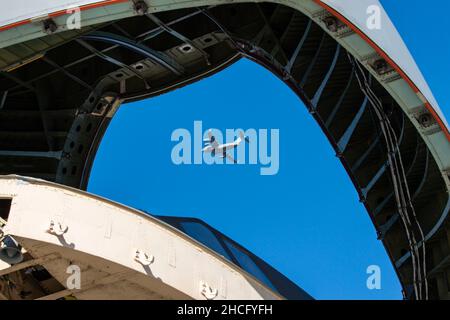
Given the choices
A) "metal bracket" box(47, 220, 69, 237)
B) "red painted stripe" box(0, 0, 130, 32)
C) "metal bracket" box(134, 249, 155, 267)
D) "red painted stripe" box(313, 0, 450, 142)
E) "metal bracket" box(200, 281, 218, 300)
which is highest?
"red painted stripe" box(0, 0, 130, 32)

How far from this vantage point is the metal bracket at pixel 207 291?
18891 millimetres

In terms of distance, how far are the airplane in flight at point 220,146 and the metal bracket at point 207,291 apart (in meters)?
13.0

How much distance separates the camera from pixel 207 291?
1895 cm

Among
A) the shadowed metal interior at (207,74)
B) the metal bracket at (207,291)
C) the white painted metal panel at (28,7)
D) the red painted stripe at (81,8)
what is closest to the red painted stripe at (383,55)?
the shadowed metal interior at (207,74)

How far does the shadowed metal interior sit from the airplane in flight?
8.17 feet

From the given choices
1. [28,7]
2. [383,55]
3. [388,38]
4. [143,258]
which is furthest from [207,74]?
[143,258]

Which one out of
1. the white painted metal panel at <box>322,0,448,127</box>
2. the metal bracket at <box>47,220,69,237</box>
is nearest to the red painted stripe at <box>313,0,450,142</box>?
the white painted metal panel at <box>322,0,448,127</box>

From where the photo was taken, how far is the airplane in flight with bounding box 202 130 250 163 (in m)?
32.2

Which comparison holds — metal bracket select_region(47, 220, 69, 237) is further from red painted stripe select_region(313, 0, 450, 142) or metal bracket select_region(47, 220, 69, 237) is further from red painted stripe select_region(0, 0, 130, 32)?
red painted stripe select_region(313, 0, 450, 142)

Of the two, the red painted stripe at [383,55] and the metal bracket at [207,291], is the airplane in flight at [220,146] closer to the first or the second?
Answer: the red painted stripe at [383,55]

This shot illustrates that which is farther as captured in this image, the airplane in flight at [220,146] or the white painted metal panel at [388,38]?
the airplane in flight at [220,146]
